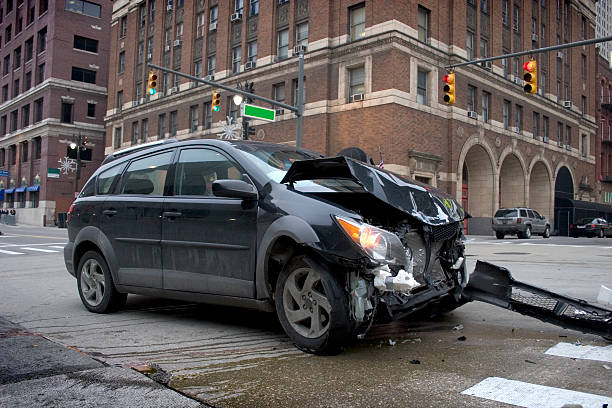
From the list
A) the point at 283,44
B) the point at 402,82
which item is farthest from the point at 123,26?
the point at 402,82

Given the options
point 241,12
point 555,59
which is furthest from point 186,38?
point 555,59

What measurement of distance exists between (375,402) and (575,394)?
1.15 m

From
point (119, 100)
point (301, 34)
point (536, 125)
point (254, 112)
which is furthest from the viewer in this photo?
point (119, 100)

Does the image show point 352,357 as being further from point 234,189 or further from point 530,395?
point 234,189

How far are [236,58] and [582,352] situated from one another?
120 ft

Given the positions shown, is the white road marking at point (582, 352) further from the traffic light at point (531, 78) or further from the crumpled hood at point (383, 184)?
the traffic light at point (531, 78)

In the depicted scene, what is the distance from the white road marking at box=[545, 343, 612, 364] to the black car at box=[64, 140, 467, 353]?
0.90 meters

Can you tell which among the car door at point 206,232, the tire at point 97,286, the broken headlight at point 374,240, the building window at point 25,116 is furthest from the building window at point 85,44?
the broken headlight at point 374,240

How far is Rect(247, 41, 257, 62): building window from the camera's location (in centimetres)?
3641

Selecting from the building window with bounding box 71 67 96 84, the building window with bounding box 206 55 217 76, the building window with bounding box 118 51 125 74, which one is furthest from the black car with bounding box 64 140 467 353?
the building window with bounding box 71 67 96 84

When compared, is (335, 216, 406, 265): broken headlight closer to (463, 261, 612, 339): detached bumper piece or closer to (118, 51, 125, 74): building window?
(463, 261, 612, 339): detached bumper piece

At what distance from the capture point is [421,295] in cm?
415

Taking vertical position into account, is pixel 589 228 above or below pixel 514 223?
below

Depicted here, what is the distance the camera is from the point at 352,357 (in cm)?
384
